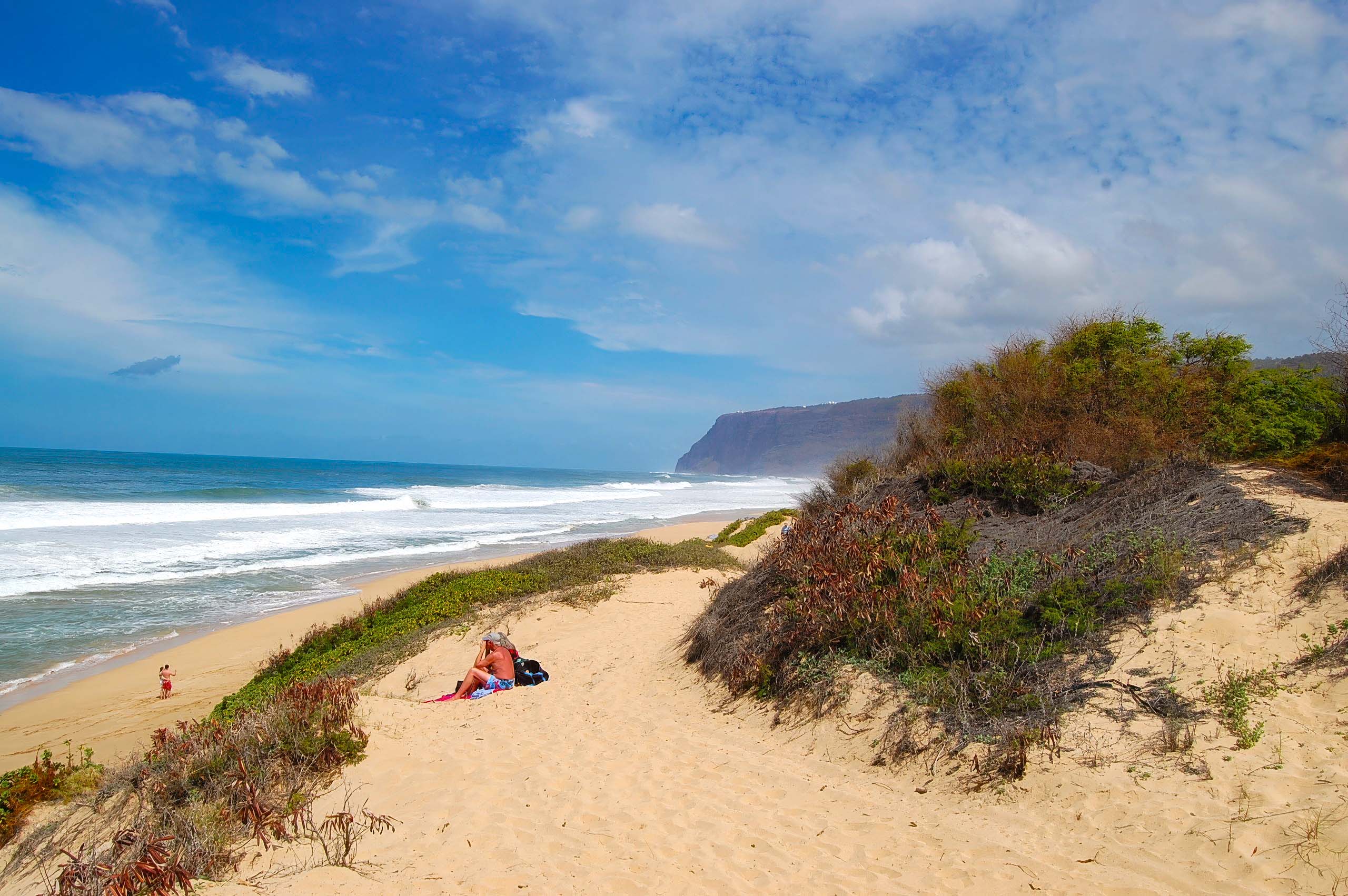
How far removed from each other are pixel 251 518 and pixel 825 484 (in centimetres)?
2340

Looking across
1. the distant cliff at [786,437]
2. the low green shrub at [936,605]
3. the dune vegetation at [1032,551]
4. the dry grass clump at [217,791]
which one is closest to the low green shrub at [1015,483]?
the dune vegetation at [1032,551]

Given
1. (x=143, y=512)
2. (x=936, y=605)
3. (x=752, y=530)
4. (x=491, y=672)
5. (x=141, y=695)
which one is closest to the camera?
(x=936, y=605)

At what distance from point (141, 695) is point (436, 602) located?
4.27 metres

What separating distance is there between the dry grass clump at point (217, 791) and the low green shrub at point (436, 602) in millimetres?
1300

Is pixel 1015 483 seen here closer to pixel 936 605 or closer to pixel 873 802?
pixel 936 605

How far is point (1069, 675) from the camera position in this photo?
5375mm

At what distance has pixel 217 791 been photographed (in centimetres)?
495

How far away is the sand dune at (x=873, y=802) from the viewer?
3.81 meters

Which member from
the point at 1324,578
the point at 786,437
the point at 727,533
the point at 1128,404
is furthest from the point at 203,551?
the point at 786,437

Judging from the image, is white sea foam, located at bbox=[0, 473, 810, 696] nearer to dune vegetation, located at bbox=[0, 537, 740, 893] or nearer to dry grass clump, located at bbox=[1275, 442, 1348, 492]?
dune vegetation, located at bbox=[0, 537, 740, 893]

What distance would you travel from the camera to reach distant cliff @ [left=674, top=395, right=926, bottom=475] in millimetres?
117438

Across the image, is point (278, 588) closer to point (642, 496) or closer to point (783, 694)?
point (783, 694)

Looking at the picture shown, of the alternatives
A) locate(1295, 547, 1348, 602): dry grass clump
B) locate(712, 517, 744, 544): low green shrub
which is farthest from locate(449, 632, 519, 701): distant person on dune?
locate(712, 517, 744, 544): low green shrub

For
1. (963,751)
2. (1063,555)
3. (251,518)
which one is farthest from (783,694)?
(251,518)
